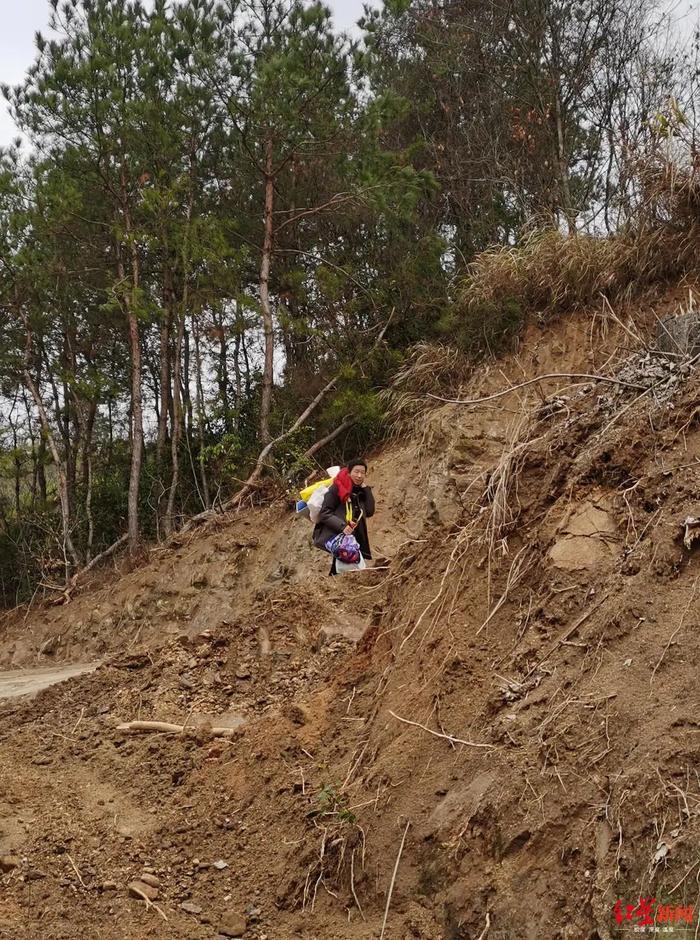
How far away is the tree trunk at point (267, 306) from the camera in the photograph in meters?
13.8

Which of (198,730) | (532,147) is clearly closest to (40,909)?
(198,730)

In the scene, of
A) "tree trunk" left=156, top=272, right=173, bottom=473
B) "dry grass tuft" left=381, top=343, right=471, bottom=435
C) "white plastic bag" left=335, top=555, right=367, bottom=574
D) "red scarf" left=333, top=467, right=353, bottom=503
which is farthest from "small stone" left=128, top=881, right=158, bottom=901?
"tree trunk" left=156, top=272, right=173, bottom=473

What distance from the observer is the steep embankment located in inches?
150

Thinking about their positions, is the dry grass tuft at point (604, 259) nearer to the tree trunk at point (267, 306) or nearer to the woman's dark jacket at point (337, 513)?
the tree trunk at point (267, 306)

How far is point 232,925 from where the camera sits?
4.71m

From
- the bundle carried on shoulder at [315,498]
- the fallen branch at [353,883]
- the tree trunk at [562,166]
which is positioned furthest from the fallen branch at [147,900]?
the tree trunk at [562,166]

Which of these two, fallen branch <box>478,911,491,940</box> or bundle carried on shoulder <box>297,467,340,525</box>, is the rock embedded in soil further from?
bundle carried on shoulder <box>297,467,340,525</box>

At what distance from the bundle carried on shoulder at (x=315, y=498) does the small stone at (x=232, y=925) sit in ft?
11.7

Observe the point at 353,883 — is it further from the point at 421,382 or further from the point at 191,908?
the point at 421,382

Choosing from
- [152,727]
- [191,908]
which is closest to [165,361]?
→ [152,727]

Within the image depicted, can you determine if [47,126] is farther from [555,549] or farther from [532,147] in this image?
[555,549]

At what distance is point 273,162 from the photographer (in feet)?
48.2

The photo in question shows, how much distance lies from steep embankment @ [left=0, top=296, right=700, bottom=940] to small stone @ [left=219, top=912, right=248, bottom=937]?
26 millimetres

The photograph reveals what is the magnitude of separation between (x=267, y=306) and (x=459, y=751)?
10098mm
